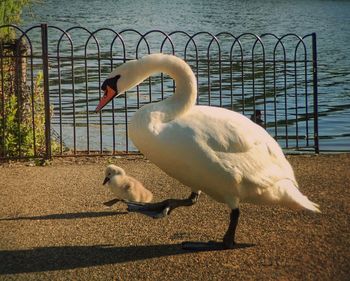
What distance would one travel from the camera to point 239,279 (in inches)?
216

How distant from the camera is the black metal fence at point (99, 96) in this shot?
34.5 feet

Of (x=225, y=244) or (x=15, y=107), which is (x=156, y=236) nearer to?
(x=225, y=244)

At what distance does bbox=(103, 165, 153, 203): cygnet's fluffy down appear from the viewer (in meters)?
7.43

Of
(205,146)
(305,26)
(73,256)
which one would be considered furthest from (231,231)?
(305,26)

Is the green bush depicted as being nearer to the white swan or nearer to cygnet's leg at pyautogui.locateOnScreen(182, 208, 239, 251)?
the white swan

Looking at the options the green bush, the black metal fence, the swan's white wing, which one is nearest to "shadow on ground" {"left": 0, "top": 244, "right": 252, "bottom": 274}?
the swan's white wing

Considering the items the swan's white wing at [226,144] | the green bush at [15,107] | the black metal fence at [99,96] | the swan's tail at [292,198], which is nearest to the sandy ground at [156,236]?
the swan's tail at [292,198]

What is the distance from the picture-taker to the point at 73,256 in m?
5.96

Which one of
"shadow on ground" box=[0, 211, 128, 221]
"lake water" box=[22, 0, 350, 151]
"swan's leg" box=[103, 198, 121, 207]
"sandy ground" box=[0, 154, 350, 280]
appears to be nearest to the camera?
"sandy ground" box=[0, 154, 350, 280]

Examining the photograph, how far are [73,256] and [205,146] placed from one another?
4.35 feet

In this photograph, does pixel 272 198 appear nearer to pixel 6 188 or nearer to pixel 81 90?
pixel 6 188

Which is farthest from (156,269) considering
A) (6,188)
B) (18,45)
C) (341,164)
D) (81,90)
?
(81,90)

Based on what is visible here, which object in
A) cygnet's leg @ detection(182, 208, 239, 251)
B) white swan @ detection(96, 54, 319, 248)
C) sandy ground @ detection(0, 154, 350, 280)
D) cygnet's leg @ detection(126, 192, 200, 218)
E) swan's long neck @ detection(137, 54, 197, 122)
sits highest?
swan's long neck @ detection(137, 54, 197, 122)

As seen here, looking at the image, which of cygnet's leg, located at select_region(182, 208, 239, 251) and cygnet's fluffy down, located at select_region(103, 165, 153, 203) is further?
cygnet's fluffy down, located at select_region(103, 165, 153, 203)
